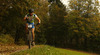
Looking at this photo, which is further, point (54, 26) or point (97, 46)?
point (54, 26)

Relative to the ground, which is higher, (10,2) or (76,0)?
(76,0)

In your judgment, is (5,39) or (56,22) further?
(56,22)

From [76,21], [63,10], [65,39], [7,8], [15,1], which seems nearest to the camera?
[15,1]

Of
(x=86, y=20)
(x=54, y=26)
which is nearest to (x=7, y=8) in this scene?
(x=86, y=20)

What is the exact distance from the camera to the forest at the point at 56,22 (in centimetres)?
1385

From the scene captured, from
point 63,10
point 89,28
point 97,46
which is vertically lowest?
point 97,46

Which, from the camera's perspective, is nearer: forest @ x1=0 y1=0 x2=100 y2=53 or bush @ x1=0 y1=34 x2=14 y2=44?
bush @ x1=0 y1=34 x2=14 y2=44

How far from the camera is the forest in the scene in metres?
13.9

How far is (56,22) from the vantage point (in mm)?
34656

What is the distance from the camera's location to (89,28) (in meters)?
26.0

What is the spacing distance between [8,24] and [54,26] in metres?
20.4

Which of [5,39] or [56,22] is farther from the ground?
[56,22]

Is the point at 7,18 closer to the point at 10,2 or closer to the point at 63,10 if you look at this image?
the point at 10,2

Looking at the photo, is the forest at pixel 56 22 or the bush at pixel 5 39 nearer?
the bush at pixel 5 39
